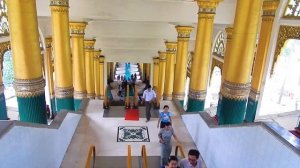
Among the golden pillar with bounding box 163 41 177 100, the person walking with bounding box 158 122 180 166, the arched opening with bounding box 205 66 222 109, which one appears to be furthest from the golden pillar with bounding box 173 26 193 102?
the person walking with bounding box 158 122 180 166

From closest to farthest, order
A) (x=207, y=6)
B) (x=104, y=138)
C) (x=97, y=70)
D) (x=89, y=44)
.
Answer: (x=104, y=138)
(x=207, y=6)
(x=89, y=44)
(x=97, y=70)

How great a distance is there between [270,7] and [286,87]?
22.4ft

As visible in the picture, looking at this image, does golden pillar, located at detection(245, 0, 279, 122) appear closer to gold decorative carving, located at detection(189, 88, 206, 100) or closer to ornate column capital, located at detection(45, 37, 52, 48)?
gold decorative carving, located at detection(189, 88, 206, 100)

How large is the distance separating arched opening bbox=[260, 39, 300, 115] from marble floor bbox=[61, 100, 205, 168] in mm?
5922

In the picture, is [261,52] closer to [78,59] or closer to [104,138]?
[78,59]

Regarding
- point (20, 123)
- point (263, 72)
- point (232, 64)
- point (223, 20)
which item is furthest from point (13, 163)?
point (263, 72)

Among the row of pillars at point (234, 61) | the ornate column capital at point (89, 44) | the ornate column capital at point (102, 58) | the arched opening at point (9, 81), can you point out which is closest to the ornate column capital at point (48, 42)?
the arched opening at point (9, 81)

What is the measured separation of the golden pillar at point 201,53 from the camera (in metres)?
8.11

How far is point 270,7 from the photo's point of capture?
9.78 metres

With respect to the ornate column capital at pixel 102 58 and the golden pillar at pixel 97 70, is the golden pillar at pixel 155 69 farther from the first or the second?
the golden pillar at pixel 97 70

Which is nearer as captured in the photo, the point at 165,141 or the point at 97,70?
the point at 165,141

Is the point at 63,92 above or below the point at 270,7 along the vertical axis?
below

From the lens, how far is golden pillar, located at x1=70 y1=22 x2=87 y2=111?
31.7 feet

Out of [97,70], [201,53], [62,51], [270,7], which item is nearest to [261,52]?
[270,7]
